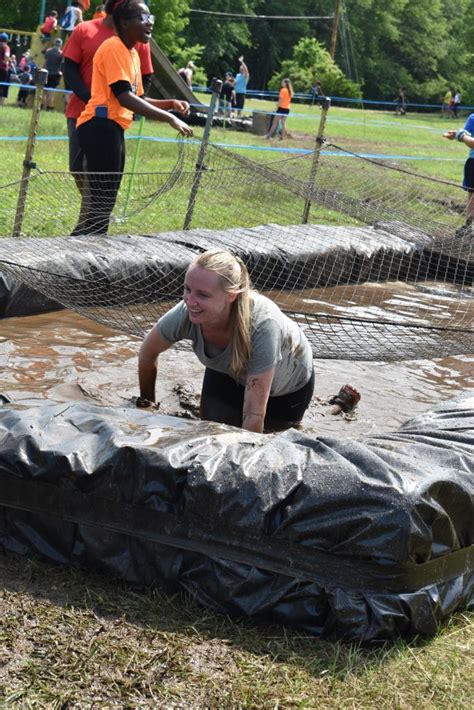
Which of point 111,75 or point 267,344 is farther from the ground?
point 111,75

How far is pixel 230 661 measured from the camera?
271cm

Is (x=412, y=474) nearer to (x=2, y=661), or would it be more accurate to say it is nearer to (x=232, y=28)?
(x=2, y=661)

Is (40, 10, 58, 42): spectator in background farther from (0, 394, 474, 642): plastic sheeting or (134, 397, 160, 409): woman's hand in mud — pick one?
(0, 394, 474, 642): plastic sheeting

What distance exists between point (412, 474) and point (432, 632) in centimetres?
46

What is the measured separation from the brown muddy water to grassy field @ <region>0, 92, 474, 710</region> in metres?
1.73

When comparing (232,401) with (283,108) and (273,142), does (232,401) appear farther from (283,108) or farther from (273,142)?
(283,108)

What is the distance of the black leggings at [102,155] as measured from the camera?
6.82m

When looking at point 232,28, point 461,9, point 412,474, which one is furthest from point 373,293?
point 461,9

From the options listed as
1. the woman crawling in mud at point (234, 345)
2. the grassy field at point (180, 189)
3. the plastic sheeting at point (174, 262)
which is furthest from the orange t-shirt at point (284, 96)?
the woman crawling in mud at point (234, 345)

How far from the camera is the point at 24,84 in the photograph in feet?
75.4

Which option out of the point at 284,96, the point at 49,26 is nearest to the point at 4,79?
the point at 49,26

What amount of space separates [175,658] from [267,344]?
1.46 meters

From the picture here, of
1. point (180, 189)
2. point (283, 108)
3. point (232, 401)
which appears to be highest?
point (283, 108)

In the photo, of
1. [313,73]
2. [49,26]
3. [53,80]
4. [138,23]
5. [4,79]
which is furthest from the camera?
[313,73]
